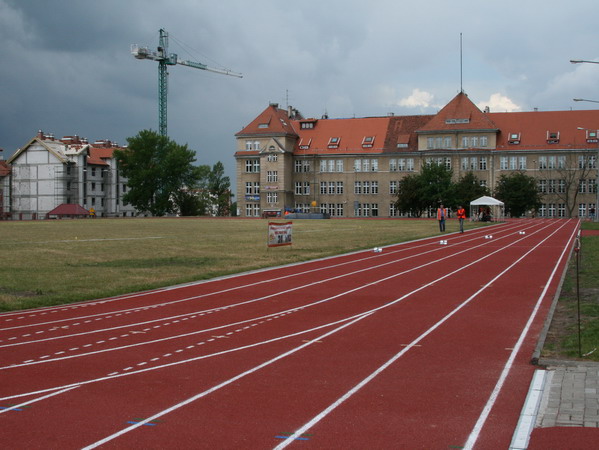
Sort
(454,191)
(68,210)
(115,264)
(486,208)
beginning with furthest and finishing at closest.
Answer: (68,210)
(454,191)
(486,208)
(115,264)

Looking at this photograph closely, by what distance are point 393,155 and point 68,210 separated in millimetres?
45708

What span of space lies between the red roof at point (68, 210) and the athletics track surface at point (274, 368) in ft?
278

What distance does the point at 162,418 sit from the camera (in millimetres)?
6266

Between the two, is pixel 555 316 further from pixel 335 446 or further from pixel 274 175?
pixel 274 175

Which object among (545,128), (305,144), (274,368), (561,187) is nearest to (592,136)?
(545,128)

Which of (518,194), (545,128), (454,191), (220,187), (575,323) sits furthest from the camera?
(220,187)

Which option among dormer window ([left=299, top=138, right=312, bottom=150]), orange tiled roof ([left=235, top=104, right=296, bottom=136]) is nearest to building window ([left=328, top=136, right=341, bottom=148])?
dormer window ([left=299, top=138, right=312, bottom=150])

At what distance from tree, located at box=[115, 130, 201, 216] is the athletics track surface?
85.6 m

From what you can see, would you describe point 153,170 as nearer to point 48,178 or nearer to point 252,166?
point 252,166

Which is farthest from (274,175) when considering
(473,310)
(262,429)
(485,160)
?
(262,429)

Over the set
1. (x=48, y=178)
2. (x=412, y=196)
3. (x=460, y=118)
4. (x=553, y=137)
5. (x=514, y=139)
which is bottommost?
(x=412, y=196)

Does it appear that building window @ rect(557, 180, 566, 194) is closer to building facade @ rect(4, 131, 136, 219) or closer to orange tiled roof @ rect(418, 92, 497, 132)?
orange tiled roof @ rect(418, 92, 497, 132)

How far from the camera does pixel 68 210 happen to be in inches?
3777

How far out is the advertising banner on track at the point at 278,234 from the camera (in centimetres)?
2677
